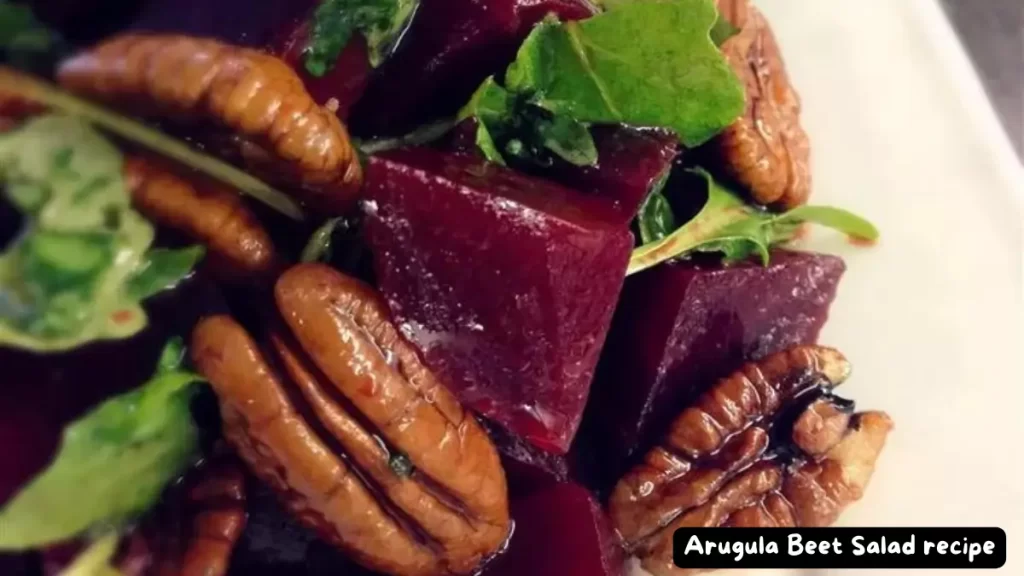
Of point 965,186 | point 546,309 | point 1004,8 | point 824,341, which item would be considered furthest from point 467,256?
point 1004,8

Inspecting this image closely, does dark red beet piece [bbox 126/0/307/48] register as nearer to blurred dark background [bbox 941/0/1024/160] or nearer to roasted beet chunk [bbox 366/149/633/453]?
roasted beet chunk [bbox 366/149/633/453]

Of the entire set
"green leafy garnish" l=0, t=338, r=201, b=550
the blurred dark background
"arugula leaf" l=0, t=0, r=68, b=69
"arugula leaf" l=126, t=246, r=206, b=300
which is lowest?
"green leafy garnish" l=0, t=338, r=201, b=550

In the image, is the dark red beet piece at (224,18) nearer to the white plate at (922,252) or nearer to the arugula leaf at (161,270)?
the arugula leaf at (161,270)

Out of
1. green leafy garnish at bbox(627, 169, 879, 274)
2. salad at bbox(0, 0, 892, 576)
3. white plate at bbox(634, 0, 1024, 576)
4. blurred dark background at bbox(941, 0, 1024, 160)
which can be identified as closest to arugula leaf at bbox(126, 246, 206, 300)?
salad at bbox(0, 0, 892, 576)

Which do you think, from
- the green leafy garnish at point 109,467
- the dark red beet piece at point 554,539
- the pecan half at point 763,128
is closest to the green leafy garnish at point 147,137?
the green leafy garnish at point 109,467

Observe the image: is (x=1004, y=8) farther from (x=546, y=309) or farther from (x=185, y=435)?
(x=185, y=435)

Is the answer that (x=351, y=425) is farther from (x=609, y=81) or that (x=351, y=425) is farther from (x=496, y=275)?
(x=609, y=81)
